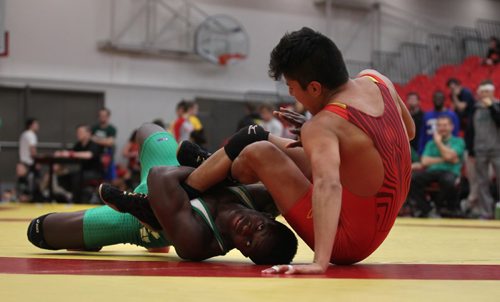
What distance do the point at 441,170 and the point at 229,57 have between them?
8.32m

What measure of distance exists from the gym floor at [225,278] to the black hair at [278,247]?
0.23ft

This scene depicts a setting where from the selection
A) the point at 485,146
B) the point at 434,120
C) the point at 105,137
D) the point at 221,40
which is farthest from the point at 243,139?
the point at 221,40

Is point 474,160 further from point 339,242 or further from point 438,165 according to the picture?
point 339,242

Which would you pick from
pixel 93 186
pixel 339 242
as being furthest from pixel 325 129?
pixel 93 186

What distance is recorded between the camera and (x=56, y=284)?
2.46 meters

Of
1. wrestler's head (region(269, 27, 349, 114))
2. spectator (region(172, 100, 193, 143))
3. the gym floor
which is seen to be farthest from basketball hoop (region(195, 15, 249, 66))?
wrestler's head (region(269, 27, 349, 114))

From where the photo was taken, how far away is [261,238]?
10.8 ft

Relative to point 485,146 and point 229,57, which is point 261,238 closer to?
point 485,146

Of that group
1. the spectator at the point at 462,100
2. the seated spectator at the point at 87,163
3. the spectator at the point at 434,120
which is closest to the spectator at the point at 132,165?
the seated spectator at the point at 87,163

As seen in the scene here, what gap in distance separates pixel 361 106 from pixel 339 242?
564 mm

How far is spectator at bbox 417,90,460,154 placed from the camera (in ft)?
34.3

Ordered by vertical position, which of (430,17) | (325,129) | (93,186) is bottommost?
(93,186)

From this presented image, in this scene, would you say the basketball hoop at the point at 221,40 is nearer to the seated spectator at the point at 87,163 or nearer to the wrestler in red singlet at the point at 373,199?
the seated spectator at the point at 87,163

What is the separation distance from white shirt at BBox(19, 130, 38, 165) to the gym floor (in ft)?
32.9
